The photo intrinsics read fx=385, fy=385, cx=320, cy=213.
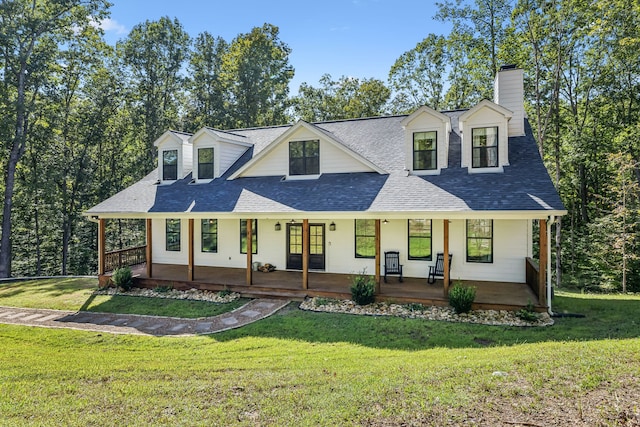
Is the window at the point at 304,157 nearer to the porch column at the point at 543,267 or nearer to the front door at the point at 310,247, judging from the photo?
the front door at the point at 310,247

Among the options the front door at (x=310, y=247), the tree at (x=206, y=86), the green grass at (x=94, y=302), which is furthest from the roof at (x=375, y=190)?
the tree at (x=206, y=86)

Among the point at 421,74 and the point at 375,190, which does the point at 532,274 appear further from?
the point at 421,74

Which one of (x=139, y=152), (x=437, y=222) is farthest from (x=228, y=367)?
(x=139, y=152)

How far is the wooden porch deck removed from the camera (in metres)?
10.2

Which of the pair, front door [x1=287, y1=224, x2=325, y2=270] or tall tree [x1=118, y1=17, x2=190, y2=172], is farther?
tall tree [x1=118, y1=17, x2=190, y2=172]

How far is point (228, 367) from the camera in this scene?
653 centimetres

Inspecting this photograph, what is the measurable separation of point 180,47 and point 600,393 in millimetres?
30115

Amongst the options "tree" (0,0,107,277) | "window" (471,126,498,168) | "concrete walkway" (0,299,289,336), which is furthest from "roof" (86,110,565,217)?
"tree" (0,0,107,277)

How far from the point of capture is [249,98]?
1172 inches

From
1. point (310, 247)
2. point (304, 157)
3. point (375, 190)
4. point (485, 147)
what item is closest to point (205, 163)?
point (304, 157)

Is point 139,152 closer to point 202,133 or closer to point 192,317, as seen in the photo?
point 202,133

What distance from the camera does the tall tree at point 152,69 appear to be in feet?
85.1

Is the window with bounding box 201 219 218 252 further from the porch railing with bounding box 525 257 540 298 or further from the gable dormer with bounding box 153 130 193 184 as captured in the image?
the porch railing with bounding box 525 257 540 298

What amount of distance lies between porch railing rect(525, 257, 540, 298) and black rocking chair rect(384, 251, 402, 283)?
3736 mm
